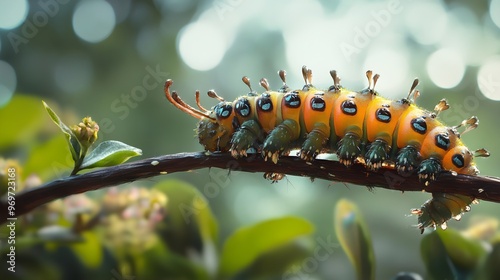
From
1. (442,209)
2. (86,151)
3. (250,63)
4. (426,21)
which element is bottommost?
(86,151)

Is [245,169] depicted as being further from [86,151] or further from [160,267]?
[160,267]

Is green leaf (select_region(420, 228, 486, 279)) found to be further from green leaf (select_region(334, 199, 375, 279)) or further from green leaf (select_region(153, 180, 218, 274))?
green leaf (select_region(153, 180, 218, 274))

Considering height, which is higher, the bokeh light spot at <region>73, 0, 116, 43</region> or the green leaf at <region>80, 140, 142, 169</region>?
the bokeh light spot at <region>73, 0, 116, 43</region>

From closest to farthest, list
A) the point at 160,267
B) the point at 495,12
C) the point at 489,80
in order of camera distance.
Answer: the point at 160,267 < the point at 489,80 < the point at 495,12

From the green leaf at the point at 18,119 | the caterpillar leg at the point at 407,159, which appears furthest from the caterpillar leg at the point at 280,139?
the green leaf at the point at 18,119

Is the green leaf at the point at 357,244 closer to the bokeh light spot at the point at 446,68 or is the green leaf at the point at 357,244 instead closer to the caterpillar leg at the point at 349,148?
Answer: the caterpillar leg at the point at 349,148

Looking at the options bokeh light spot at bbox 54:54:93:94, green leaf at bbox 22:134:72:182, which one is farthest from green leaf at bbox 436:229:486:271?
bokeh light spot at bbox 54:54:93:94

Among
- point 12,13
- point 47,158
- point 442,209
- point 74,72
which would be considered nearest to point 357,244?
point 442,209

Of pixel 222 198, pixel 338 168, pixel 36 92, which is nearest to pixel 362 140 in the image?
pixel 338 168
